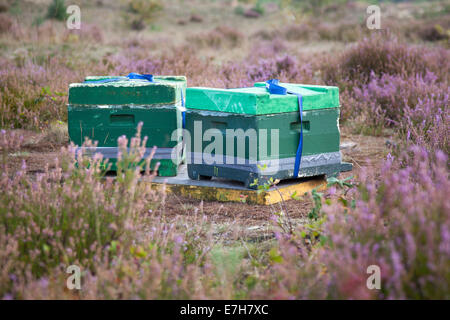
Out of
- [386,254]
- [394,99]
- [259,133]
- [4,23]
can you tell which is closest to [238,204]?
[259,133]

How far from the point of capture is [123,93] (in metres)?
4.46

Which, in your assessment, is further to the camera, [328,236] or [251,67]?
[251,67]

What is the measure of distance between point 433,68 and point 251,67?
116 inches

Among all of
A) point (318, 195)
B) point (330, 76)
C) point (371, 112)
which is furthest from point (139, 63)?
point (318, 195)

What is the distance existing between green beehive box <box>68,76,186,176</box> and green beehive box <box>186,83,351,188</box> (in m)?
0.24

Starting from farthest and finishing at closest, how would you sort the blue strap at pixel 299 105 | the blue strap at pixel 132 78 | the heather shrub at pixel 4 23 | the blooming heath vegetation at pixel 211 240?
the heather shrub at pixel 4 23, the blue strap at pixel 132 78, the blue strap at pixel 299 105, the blooming heath vegetation at pixel 211 240

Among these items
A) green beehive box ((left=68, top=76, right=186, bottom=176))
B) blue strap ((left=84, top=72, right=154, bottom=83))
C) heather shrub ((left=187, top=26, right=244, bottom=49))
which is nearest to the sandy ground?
green beehive box ((left=68, top=76, right=186, bottom=176))

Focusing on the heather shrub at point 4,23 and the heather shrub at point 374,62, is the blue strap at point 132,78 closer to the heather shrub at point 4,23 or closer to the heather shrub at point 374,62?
the heather shrub at point 374,62

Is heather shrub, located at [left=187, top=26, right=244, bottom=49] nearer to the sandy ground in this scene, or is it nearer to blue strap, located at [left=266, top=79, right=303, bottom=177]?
the sandy ground

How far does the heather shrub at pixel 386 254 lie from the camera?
2.07 metres

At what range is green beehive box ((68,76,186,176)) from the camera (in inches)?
175

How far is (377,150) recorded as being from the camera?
5.93 m

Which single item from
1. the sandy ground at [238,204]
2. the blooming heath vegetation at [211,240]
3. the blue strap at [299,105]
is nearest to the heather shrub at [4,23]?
the sandy ground at [238,204]
